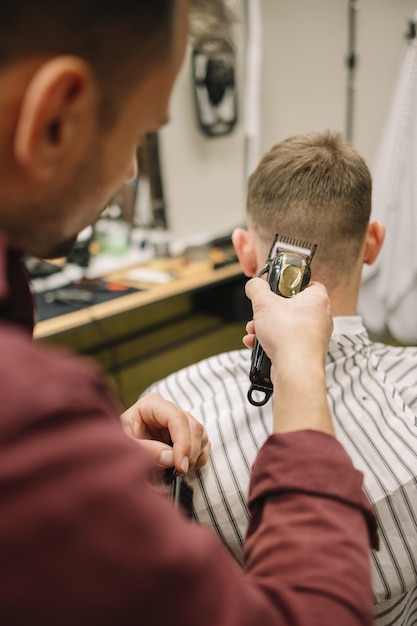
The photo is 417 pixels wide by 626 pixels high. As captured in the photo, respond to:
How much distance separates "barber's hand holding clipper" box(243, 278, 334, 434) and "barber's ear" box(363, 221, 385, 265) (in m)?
0.54

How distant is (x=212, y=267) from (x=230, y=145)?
94 cm

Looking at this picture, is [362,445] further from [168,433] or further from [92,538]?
[92,538]

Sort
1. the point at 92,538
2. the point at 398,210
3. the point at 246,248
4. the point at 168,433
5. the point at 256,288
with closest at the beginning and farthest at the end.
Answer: the point at 92,538
the point at 256,288
the point at 168,433
the point at 246,248
the point at 398,210

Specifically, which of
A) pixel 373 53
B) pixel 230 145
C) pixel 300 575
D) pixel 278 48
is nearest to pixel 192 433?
pixel 300 575

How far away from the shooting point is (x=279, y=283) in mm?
859

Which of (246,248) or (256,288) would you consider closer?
(256,288)

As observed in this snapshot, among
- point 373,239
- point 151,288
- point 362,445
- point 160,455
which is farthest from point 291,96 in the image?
point 160,455

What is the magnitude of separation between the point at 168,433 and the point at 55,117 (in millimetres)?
629

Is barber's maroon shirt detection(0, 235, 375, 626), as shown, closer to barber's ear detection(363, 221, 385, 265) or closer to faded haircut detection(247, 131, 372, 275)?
faded haircut detection(247, 131, 372, 275)

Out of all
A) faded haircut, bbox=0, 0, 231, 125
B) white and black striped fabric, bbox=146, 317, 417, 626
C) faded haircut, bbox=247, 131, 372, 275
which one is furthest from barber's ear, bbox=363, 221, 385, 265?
faded haircut, bbox=0, 0, 231, 125

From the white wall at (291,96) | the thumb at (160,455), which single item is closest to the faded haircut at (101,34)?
the thumb at (160,455)

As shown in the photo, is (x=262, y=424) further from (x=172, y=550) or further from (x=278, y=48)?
(x=278, y=48)

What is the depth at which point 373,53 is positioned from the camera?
3.29 meters

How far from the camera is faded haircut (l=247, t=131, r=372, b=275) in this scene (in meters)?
1.21
